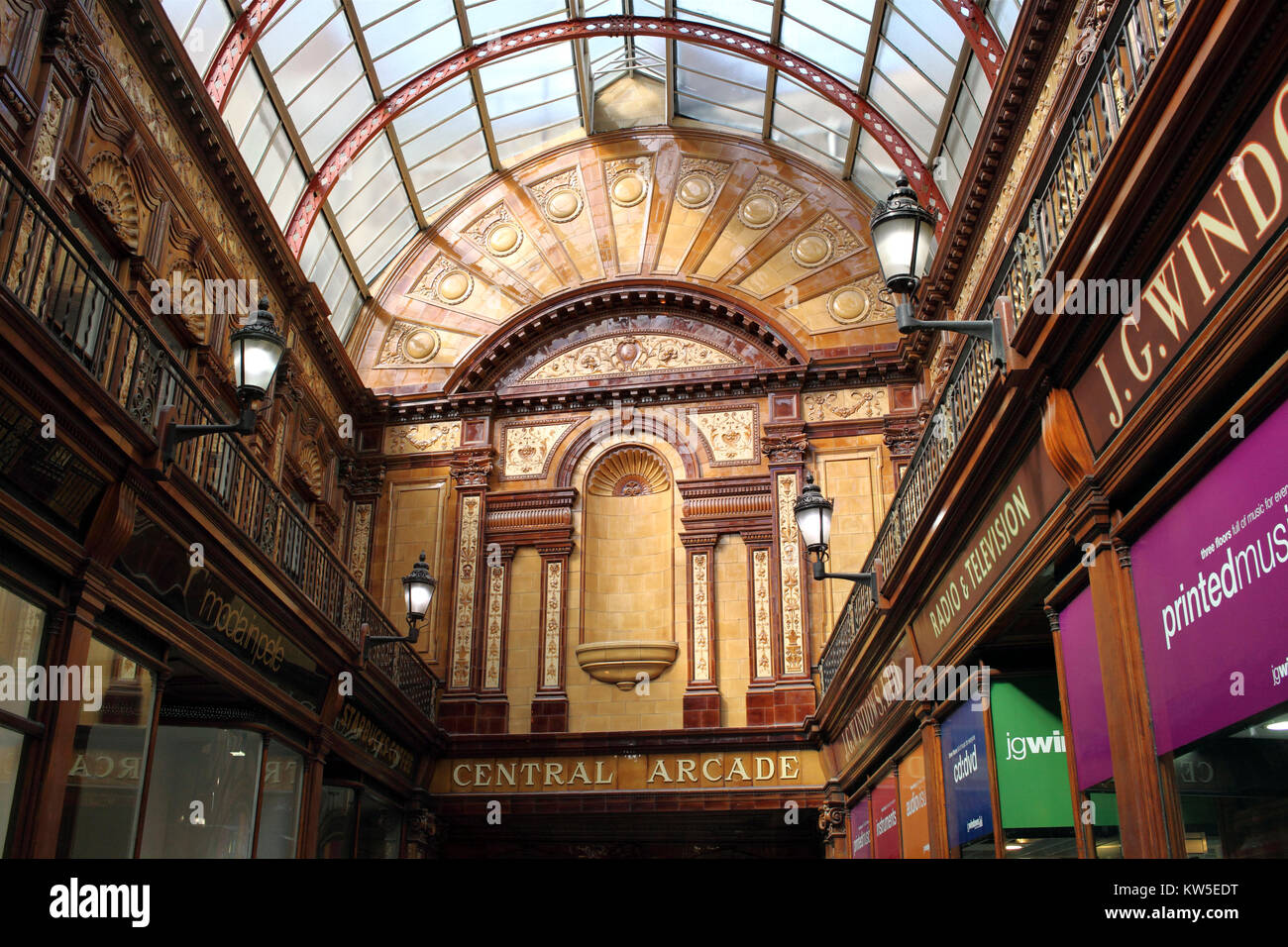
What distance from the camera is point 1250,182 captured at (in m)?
4.01

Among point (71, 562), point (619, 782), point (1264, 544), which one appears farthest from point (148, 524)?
point (619, 782)

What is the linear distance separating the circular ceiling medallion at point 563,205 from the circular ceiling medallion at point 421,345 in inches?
118

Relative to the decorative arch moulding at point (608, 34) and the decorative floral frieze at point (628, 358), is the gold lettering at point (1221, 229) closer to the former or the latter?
the decorative arch moulding at point (608, 34)

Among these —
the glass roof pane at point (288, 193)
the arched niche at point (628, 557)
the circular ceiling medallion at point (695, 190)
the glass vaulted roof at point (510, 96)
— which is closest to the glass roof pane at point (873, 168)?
the glass vaulted roof at point (510, 96)

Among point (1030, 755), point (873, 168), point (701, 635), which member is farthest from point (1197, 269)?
point (873, 168)

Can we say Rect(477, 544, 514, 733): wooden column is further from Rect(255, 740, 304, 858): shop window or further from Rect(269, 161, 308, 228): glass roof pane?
Rect(269, 161, 308, 228): glass roof pane

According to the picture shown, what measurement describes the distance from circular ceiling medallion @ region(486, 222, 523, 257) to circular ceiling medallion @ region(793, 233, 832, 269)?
4855 mm

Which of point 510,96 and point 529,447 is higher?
point 510,96

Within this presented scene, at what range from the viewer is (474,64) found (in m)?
17.3

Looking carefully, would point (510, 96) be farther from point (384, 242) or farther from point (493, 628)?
point (493, 628)

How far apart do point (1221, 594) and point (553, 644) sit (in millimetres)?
13888
